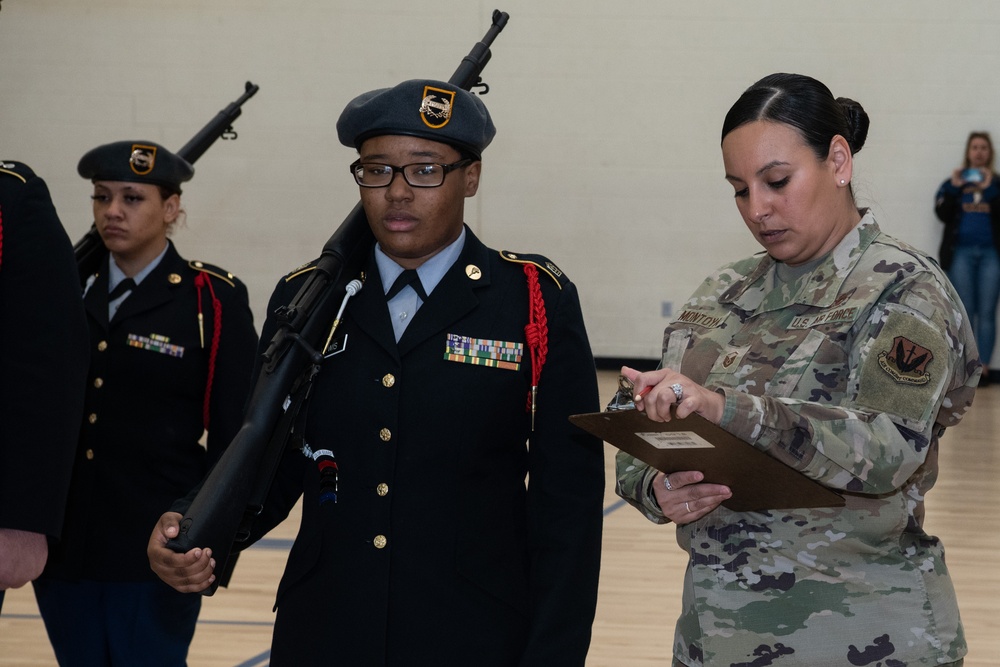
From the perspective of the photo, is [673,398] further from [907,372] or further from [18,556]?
[18,556]

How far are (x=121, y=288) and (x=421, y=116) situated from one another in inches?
58.8

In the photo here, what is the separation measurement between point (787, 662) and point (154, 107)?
866 centimetres

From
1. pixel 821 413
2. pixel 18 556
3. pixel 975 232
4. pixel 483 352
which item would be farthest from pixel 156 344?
pixel 975 232

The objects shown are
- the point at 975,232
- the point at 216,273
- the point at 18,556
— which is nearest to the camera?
the point at 18,556

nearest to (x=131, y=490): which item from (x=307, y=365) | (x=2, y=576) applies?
(x=307, y=365)

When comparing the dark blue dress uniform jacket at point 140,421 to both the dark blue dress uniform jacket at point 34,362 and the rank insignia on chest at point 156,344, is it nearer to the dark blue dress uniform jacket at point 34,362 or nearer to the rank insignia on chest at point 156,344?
the rank insignia on chest at point 156,344

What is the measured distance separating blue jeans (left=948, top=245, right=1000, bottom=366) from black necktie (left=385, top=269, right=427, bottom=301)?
25.6 feet

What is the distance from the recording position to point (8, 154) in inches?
368

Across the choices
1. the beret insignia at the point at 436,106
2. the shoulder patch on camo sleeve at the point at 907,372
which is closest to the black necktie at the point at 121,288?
the beret insignia at the point at 436,106

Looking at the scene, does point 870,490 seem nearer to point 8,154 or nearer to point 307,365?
point 307,365

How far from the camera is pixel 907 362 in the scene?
144 cm

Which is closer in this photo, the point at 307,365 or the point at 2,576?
the point at 2,576

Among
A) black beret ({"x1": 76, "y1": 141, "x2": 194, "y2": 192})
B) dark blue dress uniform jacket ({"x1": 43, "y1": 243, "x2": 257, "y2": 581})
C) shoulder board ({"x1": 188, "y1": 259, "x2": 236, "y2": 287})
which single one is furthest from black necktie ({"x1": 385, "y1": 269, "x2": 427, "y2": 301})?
black beret ({"x1": 76, "y1": 141, "x2": 194, "y2": 192})

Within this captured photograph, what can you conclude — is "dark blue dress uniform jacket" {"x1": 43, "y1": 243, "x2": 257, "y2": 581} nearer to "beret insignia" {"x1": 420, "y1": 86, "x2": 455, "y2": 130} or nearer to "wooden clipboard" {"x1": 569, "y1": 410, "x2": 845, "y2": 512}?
"beret insignia" {"x1": 420, "y1": 86, "x2": 455, "y2": 130}
